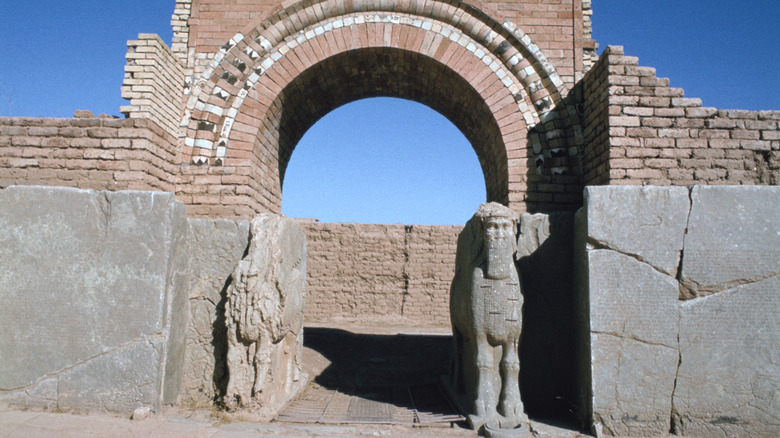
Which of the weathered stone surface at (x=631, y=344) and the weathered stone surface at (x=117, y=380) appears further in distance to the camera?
the weathered stone surface at (x=117, y=380)

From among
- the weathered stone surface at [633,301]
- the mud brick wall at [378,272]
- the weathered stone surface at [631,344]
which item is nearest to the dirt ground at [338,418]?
the weathered stone surface at [631,344]

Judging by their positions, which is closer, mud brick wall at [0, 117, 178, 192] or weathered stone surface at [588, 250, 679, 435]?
weathered stone surface at [588, 250, 679, 435]

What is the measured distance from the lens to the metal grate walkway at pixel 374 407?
4074 mm

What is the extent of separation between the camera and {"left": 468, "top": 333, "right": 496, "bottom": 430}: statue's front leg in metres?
3.86

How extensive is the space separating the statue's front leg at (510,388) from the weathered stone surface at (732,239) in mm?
1428

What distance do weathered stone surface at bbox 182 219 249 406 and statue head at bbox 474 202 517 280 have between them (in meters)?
2.10

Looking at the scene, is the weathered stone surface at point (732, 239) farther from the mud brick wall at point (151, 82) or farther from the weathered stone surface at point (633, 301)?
the mud brick wall at point (151, 82)

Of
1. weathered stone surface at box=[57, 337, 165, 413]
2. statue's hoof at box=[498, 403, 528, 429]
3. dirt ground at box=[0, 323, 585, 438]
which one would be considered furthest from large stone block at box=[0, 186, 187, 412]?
statue's hoof at box=[498, 403, 528, 429]

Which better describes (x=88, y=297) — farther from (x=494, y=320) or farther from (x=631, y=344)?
(x=631, y=344)

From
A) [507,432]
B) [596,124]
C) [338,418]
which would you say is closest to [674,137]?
[596,124]

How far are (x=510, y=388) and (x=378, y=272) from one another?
24.5 feet

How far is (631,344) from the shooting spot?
12.2 ft

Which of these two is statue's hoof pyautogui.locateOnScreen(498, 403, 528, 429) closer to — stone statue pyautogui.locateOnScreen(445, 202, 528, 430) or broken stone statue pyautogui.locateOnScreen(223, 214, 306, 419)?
stone statue pyautogui.locateOnScreen(445, 202, 528, 430)

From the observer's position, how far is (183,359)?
14.1 feet
